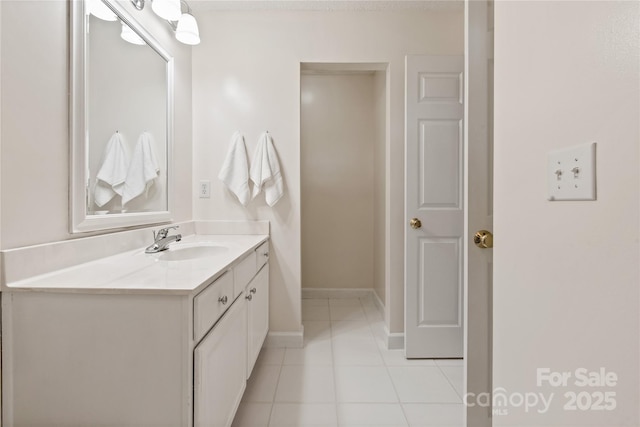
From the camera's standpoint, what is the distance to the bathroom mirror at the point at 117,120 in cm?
112

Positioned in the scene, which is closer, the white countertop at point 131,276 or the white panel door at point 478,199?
the white countertop at point 131,276

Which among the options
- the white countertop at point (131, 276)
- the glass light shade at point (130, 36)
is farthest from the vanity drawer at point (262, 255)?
the glass light shade at point (130, 36)

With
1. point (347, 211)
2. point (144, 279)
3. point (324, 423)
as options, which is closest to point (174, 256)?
point (144, 279)

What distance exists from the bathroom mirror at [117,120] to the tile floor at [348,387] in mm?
1132

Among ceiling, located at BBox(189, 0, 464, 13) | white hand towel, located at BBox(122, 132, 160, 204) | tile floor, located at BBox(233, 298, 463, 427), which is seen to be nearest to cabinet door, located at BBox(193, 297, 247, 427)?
tile floor, located at BBox(233, 298, 463, 427)

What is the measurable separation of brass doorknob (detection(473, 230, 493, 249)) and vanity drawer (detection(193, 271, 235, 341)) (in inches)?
38.4

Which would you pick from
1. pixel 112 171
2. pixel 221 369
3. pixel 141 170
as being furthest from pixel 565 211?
pixel 141 170

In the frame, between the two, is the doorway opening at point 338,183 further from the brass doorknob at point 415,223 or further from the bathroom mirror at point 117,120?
the bathroom mirror at point 117,120

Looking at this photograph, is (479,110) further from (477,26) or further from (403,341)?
(403,341)

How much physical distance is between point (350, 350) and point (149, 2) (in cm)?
246

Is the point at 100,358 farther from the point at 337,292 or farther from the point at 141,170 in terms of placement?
the point at 337,292

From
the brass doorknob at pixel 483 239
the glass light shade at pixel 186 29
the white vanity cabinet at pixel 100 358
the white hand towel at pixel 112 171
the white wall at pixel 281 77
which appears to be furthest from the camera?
the white wall at pixel 281 77

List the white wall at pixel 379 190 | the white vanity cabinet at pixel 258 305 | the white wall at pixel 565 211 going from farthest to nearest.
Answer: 1. the white wall at pixel 379 190
2. the white vanity cabinet at pixel 258 305
3. the white wall at pixel 565 211

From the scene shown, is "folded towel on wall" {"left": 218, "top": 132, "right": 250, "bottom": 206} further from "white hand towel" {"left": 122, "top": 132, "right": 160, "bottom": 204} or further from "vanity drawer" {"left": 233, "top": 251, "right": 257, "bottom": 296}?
"vanity drawer" {"left": 233, "top": 251, "right": 257, "bottom": 296}
